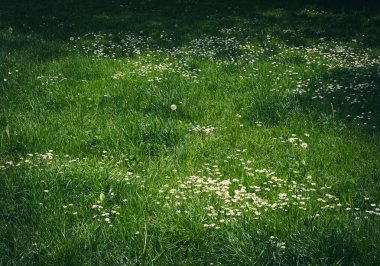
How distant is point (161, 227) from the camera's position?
4129mm

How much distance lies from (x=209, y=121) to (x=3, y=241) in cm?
377

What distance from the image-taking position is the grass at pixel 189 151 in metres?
3.87

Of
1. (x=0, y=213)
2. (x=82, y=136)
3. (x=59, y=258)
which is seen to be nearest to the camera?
(x=59, y=258)

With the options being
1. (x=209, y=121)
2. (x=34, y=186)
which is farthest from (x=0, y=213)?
(x=209, y=121)

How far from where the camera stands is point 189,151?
19.5 ft

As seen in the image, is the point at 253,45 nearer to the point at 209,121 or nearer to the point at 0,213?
the point at 209,121

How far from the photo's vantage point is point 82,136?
6.34 meters

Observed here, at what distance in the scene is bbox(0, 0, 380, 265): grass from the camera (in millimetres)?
3873

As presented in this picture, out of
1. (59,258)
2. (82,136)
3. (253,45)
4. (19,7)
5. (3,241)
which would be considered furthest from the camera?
(19,7)

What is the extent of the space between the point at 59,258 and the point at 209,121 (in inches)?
149

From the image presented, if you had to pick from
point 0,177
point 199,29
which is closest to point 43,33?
point 199,29

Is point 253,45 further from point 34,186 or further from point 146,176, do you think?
point 34,186

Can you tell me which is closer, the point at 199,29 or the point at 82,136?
the point at 82,136

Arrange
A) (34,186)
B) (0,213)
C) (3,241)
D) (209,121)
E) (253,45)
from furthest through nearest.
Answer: (253,45), (209,121), (34,186), (0,213), (3,241)
